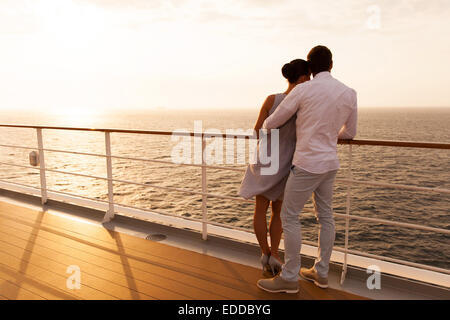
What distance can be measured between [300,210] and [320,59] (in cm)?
74

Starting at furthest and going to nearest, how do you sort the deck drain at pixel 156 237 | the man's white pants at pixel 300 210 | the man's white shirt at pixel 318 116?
the deck drain at pixel 156 237 → the man's white pants at pixel 300 210 → the man's white shirt at pixel 318 116

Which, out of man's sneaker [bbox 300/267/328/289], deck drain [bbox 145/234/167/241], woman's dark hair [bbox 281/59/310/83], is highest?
woman's dark hair [bbox 281/59/310/83]

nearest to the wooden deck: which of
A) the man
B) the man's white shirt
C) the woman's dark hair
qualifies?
the man

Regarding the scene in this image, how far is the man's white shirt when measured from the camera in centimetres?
154

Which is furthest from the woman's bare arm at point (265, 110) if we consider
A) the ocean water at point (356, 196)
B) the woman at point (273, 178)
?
the ocean water at point (356, 196)

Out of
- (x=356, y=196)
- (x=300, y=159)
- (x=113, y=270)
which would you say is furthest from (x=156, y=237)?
(x=356, y=196)

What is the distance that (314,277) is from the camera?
1.88 m

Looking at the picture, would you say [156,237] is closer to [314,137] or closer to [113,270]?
[113,270]

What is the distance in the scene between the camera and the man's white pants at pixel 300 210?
5.43 ft

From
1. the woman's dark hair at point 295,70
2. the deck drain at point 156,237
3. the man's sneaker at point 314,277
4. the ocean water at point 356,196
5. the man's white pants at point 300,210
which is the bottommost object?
the ocean water at point 356,196

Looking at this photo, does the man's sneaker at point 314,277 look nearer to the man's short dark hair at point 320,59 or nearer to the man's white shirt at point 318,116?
the man's white shirt at point 318,116

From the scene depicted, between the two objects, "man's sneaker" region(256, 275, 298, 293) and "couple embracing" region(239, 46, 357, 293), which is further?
"man's sneaker" region(256, 275, 298, 293)

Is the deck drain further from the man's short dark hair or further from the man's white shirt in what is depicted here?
the man's short dark hair

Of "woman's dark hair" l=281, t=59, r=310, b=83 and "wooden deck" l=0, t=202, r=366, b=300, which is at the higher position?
"woman's dark hair" l=281, t=59, r=310, b=83
